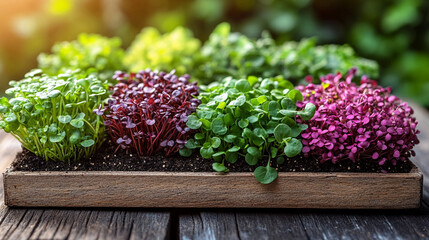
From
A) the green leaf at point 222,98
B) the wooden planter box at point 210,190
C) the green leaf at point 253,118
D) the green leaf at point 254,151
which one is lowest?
the wooden planter box at point 210,190

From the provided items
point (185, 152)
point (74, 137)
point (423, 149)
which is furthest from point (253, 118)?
point (423, 149)

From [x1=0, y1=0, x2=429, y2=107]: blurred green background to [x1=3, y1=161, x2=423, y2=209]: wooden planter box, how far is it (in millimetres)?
2164

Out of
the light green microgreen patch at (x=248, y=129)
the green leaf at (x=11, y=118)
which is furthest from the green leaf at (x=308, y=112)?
the green leaf at (x=11, y=118)

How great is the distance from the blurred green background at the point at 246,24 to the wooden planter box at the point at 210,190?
2.16 meters

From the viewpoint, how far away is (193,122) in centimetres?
159

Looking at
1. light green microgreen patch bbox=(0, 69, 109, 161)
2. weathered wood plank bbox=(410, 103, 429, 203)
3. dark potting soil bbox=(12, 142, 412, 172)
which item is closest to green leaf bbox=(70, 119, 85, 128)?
light green microgreen patch bbox=(0, 69, 109, 161)

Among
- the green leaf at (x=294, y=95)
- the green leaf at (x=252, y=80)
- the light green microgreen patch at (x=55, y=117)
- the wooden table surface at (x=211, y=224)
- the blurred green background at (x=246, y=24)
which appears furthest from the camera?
the blurred green background at (x=246, y=24)

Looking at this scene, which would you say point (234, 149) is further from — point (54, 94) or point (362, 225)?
point (54, 94)

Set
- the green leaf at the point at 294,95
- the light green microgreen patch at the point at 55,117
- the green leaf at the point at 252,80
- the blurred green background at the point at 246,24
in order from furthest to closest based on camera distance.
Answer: the blurred green background at the point at 246,24 → the green leaf at the point at 252,80 → the green leaf at the point at 294,95 → the light green microgreen patch at the point at 55,117

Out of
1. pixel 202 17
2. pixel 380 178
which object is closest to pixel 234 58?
pixel 380 178

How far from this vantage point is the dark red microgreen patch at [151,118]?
162 centimetres

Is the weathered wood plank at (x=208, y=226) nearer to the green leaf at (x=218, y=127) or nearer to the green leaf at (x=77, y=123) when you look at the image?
the green leaf at (x=218, y=127)

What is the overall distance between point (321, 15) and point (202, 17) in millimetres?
954

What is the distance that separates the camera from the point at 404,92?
11.6 ft
